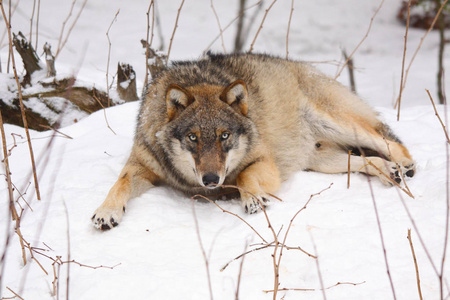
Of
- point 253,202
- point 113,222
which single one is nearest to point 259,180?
point 253,202

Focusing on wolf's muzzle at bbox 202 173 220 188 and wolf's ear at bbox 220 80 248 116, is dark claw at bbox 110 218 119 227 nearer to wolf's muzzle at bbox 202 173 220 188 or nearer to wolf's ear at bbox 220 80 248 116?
wolf's muzzle at bbox 202 173 220 188

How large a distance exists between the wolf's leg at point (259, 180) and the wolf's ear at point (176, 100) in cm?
75

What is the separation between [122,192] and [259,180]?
3.55ft

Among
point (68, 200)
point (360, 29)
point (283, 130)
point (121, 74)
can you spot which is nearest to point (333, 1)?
point (360, 29)

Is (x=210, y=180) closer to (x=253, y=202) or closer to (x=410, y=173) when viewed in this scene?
(x=253, y=202)

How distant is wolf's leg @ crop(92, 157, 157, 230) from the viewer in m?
3.19

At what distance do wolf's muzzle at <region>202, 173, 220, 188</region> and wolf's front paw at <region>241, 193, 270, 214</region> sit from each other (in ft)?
1.01

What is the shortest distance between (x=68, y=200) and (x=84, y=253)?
810mm

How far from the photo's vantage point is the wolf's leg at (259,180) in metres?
3.53

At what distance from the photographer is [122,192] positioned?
3492 millimetres

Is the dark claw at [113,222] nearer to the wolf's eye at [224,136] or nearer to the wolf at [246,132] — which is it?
the wolf at [246,132]

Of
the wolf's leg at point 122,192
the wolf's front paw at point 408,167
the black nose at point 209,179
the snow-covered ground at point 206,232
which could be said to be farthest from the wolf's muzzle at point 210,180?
the wolf's front paw at point 408,167

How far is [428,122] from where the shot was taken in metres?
5.09

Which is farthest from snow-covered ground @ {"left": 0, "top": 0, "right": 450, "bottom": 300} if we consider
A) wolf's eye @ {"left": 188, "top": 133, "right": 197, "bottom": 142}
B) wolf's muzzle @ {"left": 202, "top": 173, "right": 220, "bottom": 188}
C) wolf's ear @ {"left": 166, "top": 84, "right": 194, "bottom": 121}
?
wolf's ear @ {"left": 166, "top": 84, "right": 194, "bottom": 121}
